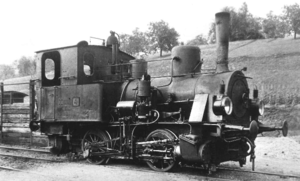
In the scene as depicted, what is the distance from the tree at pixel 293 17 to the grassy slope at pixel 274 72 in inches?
185

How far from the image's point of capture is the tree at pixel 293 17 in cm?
4050

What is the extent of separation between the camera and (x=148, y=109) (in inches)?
282

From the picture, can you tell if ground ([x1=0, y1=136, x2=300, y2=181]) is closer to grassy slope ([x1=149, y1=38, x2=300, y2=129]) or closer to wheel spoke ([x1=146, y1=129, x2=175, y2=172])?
wheel spoke ([x1=146, y1=129, x2=175, y2=172])

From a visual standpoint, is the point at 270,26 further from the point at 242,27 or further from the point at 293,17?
the point at 293,17

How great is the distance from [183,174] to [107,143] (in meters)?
2.27

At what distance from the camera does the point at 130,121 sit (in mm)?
7566

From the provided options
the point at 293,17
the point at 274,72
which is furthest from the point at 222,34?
the point at 293,17

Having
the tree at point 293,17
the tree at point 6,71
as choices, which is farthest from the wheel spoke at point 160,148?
the tree at point 6,71

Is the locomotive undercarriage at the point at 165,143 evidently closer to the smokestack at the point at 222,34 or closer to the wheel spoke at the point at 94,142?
the wheel spoke at the point at 94,142

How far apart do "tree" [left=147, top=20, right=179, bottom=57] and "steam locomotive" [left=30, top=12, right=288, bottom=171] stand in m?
35.6

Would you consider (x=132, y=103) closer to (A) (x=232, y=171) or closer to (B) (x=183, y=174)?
(B) (x=183, y=174)

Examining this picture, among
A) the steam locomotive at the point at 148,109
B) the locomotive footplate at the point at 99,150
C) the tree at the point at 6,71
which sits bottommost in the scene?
the locomotive footplate at the point at 99,150

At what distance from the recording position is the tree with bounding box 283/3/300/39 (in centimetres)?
4050

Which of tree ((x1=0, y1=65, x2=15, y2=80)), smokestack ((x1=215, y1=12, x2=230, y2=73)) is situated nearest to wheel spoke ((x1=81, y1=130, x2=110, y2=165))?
smokestack ((x1=215, y1=12, x2=230, y2=73))
